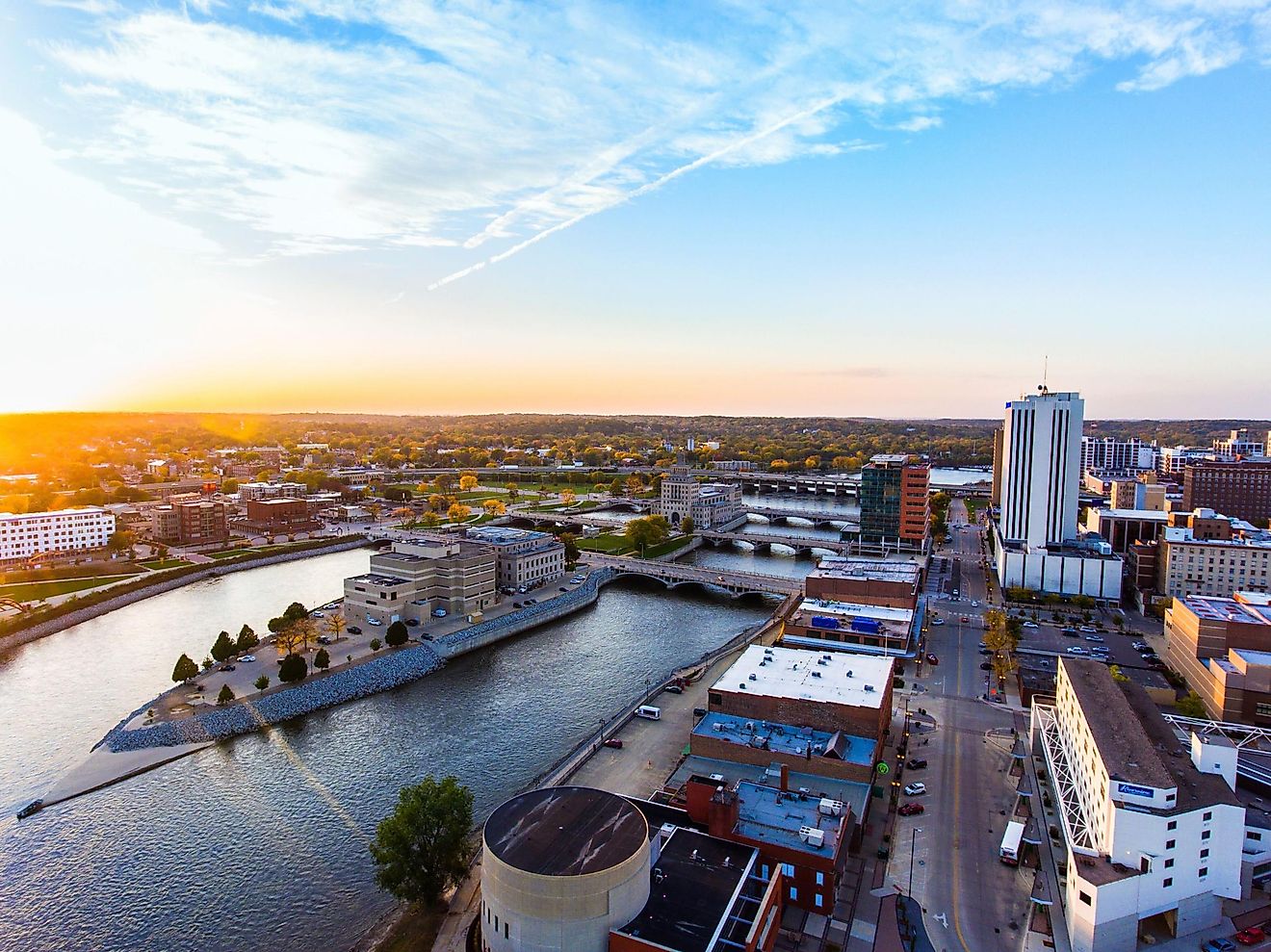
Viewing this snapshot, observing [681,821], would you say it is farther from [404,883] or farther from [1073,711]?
[1073,711]

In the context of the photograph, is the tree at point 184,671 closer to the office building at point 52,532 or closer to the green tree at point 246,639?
the green tree at point 246,639

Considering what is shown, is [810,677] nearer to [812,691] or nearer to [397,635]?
[812,691]

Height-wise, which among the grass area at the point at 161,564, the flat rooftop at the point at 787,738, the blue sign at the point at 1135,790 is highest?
the blue sign at the point at 1135,790

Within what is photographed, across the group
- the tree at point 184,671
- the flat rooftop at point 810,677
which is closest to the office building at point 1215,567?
the flat rooftop at point 810,677

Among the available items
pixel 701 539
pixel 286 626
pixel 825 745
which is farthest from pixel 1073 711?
pixel 701 539

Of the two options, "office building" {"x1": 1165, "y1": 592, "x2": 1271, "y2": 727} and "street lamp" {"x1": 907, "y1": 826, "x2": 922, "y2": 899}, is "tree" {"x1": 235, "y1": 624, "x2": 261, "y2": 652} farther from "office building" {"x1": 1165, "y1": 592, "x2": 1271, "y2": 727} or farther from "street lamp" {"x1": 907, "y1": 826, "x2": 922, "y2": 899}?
"office building" {"x1": 1165, "y1": 592, "x2": 1271, "y2": 727}
